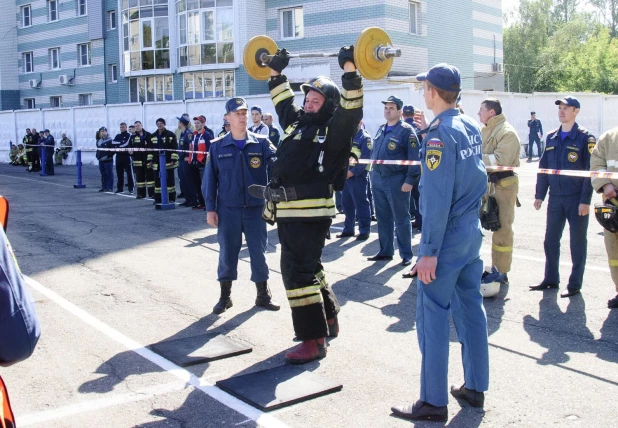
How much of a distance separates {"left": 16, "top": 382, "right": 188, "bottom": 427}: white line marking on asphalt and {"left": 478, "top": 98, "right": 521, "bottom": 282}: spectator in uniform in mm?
3976

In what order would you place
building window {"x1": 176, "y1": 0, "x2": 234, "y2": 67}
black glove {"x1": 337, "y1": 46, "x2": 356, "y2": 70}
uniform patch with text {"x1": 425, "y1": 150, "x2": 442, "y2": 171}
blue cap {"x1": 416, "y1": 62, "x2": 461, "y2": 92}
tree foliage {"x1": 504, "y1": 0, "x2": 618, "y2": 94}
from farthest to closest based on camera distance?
1. tree foliage {"x1": 504, "y1": 0, "x2": 618, "y2": 94}
2. building window {"x1": 176, "y1": 0, "x2": 234, "y2": 67}
3. black glove {"x1": 337, "y1": 46, "x2": 356, "y2": 70}
4. blue cap {"x1": 416, "y1": 62, "x2": 461, "y2": 92}
5. uniform patch with text {"x1": 425, "y1": 150, "x2": 442, "y2": 171}

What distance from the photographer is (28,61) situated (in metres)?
46.3

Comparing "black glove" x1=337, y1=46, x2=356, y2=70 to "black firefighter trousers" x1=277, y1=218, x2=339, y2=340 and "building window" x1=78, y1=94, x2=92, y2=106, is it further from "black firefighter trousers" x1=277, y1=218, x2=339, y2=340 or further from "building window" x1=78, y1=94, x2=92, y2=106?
"building window" x1=78, y1=94, x2=92, y2=106

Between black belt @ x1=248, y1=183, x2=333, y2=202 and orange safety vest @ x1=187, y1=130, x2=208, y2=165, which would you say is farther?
orange safety vest @ x1=187, y1=130, x2=208, y2=165

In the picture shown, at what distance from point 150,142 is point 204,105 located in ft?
28.7

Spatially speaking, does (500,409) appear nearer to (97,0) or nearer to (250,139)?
(250,139)

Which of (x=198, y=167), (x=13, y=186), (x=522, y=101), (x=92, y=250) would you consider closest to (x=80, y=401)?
(x=92, y=250)

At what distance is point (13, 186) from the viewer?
21562mm

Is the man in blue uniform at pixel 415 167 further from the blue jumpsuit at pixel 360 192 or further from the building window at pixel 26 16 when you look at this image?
the building window at pixel 26 16

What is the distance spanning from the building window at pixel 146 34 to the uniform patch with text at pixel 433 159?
32892 millimetres

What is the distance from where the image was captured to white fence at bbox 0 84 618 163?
21531 millimetres

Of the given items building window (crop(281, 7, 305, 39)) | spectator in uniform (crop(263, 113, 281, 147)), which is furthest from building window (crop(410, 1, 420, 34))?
spectator in uniform (crop(263, 113, 281, 147))

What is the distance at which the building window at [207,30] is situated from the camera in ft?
107

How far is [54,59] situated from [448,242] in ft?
148
